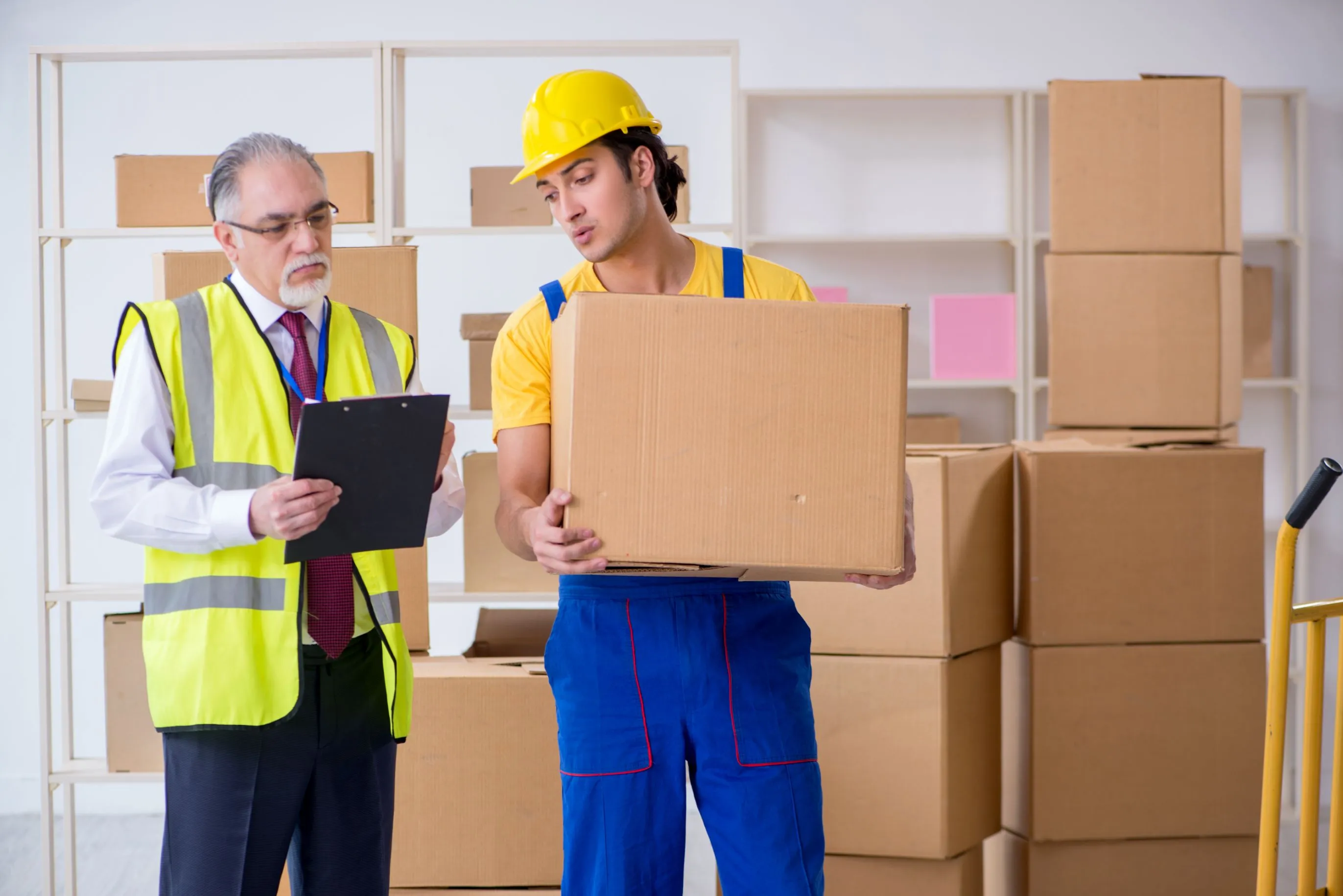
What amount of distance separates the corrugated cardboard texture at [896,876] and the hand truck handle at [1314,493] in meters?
1.18

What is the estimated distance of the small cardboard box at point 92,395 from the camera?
2430 millimetres

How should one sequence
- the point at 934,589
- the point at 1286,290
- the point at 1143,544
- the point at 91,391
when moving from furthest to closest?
the point at 1286,290
the point at 91,391
the point at 1143,544
the point at 934,589

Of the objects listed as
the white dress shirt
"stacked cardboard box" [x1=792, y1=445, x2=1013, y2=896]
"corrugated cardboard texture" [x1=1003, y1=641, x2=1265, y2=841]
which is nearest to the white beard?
the white dress shirt

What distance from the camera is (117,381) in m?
1.33

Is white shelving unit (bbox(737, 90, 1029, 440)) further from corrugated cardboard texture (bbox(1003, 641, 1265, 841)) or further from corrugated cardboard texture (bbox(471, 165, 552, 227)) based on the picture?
corrugated cardboard texture (bbox(1003, 641, 1265, 841))

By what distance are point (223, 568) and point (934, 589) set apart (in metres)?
1.30

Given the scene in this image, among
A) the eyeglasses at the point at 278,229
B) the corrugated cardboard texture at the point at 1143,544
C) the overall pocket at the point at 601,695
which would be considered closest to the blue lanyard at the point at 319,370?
the eyeglasses at the point at 278,229

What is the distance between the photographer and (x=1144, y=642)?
2.28 m

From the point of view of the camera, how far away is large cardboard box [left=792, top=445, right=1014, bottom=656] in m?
2.13

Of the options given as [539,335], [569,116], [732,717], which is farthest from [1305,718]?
[569,116]

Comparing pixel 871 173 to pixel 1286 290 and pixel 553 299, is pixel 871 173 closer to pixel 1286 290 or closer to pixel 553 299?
pixel 1286 290

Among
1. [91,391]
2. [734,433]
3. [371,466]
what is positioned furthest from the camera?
[91,391]

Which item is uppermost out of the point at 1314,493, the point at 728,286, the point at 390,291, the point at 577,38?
the point at 577,38

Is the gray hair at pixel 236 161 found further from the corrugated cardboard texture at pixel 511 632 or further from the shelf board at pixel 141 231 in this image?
the corrugated cardboard texture at pixel 511 632
